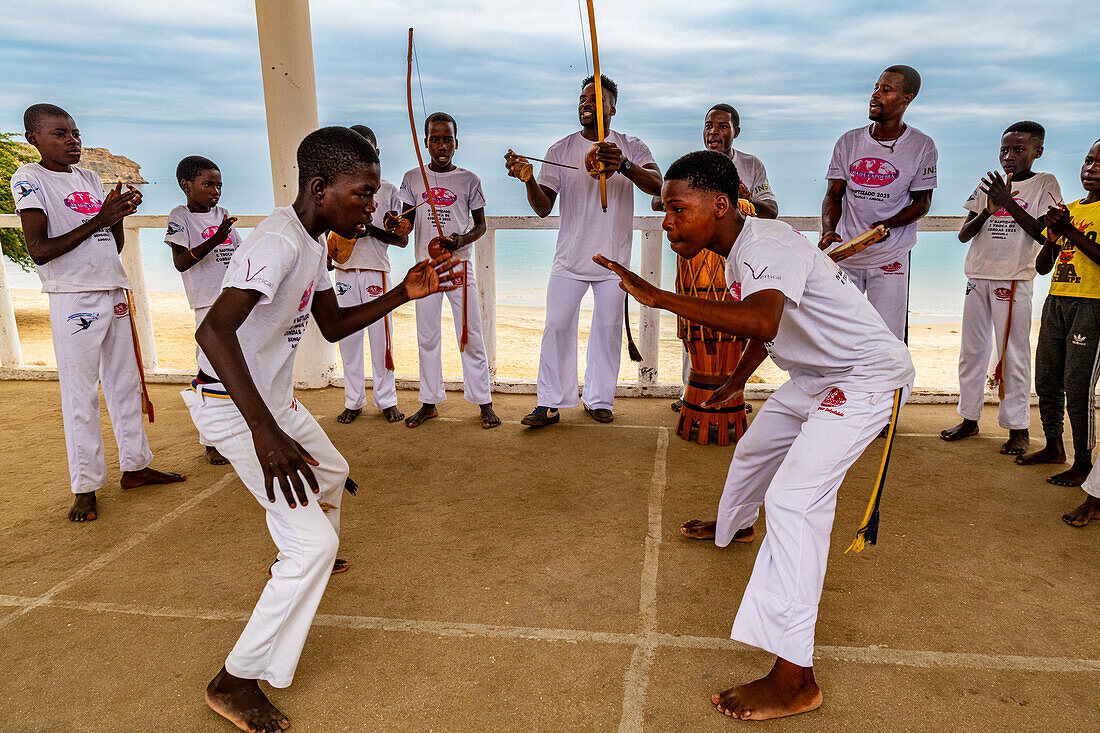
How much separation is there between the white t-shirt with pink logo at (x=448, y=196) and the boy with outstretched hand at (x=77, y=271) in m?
1.97

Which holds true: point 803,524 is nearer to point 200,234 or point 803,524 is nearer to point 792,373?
point 792,373

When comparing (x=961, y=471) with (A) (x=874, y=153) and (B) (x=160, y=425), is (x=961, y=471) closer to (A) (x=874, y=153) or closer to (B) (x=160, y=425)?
(A) (x=874, y=153)

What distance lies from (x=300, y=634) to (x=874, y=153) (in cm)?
448

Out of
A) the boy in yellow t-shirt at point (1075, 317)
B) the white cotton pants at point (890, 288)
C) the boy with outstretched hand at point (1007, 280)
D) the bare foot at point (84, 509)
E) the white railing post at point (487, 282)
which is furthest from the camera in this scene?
the white railing post at point (487, 282)

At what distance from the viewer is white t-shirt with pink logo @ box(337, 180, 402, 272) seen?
17.5ft

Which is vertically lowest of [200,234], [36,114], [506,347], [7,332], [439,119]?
[506,347]

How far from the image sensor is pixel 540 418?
17.3ft

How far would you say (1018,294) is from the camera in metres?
4.68

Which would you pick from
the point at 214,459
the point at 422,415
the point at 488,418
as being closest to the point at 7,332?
the point at 214,459

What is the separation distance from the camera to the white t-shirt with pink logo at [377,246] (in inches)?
211

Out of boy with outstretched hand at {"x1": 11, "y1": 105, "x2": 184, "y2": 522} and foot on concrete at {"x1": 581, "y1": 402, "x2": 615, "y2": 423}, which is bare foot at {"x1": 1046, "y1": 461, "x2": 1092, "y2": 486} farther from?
boy with outstretched hand at {"x1": 11, "y1": 105, "x2": 184, "y2": 522}

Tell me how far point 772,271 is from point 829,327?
0.39 meters

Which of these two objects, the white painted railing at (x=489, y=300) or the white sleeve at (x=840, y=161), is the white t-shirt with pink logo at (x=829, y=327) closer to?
the white sleeve at (x=840, y=161)

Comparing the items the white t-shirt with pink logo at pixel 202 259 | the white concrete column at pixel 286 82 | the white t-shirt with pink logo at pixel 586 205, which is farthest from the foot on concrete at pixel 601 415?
the white t-shirt with pink logo at pixel 202 259
